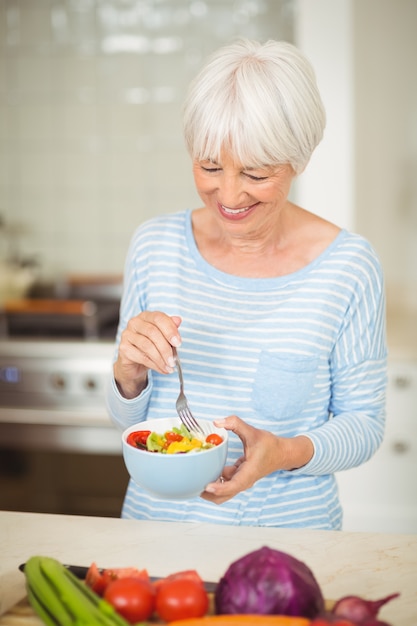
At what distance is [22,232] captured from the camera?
302cm

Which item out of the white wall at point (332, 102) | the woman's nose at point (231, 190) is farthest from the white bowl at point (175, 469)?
the white wall at point (332, 102)

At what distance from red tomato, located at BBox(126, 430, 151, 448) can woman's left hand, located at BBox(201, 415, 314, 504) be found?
0.34ft

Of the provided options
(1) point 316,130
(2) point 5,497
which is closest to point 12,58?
(2) point 5,497

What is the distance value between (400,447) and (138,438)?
1431mm

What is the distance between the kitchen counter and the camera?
96 centimetres

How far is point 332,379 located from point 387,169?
1.52m

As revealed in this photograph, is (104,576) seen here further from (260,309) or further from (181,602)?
(260,309)

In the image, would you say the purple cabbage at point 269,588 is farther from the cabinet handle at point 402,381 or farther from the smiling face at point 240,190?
the cabinet handle at point 402,381

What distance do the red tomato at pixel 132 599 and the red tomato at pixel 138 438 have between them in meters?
0.26

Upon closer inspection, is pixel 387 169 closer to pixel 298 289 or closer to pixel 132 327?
pixel 298 289

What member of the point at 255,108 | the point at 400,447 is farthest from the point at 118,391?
the point at 400,447

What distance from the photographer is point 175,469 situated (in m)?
1.00

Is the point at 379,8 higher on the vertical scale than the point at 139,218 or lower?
higher

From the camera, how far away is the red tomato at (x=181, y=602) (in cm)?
81
